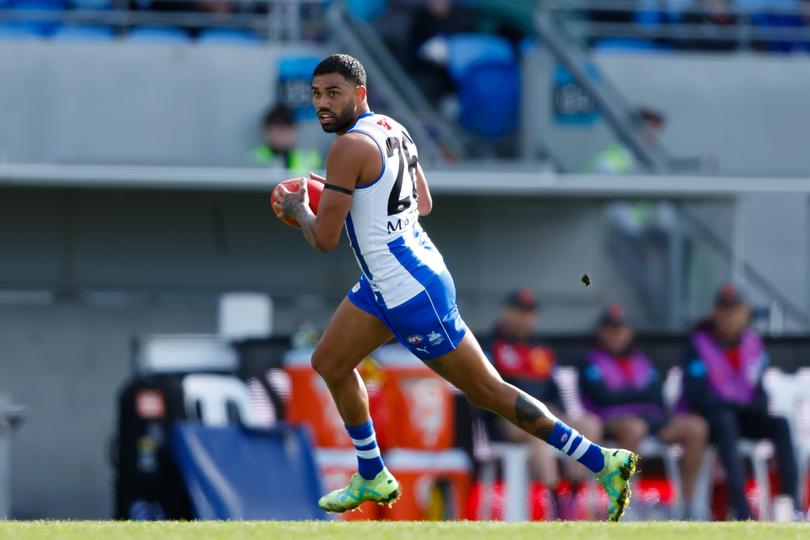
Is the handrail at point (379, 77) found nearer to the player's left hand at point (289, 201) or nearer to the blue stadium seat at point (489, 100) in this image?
the blue stadium seat at point (489, 100)

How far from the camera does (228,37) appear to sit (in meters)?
15.8

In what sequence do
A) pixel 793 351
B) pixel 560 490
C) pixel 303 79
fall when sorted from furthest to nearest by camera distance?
1. pixel 303 79
2. pixel 793 351
3. pixel 560 490

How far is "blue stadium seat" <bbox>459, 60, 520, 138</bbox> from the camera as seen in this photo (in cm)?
1549

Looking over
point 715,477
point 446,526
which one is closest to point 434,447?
point 715,477

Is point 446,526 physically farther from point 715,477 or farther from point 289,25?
point 289,25

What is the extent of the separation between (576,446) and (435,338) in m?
0.86

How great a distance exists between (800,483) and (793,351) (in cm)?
117

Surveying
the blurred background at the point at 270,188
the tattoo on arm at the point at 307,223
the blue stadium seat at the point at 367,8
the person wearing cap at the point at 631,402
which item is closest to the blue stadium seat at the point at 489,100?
the blurred background at the point at 270,188

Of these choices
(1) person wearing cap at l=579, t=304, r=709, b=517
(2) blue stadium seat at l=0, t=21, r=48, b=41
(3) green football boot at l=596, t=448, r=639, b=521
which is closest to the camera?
(3) green football boot at l=596, t=448, r=639, b=521

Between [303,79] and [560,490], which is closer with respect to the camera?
[560,490]

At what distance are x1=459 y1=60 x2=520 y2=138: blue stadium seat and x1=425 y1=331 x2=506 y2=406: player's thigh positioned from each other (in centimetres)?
771

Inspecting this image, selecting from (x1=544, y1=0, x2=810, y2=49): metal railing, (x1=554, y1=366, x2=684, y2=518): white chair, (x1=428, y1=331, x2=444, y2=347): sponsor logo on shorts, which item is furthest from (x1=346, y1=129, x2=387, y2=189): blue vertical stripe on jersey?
(x1=544, y1=0, x2=810, y2=49): metal railing

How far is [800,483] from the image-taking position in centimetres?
1354

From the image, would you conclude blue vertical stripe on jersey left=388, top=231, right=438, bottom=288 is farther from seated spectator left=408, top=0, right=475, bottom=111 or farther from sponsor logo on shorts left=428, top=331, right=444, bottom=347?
seated spectator left=408, top=0, right=475, bottom=111
